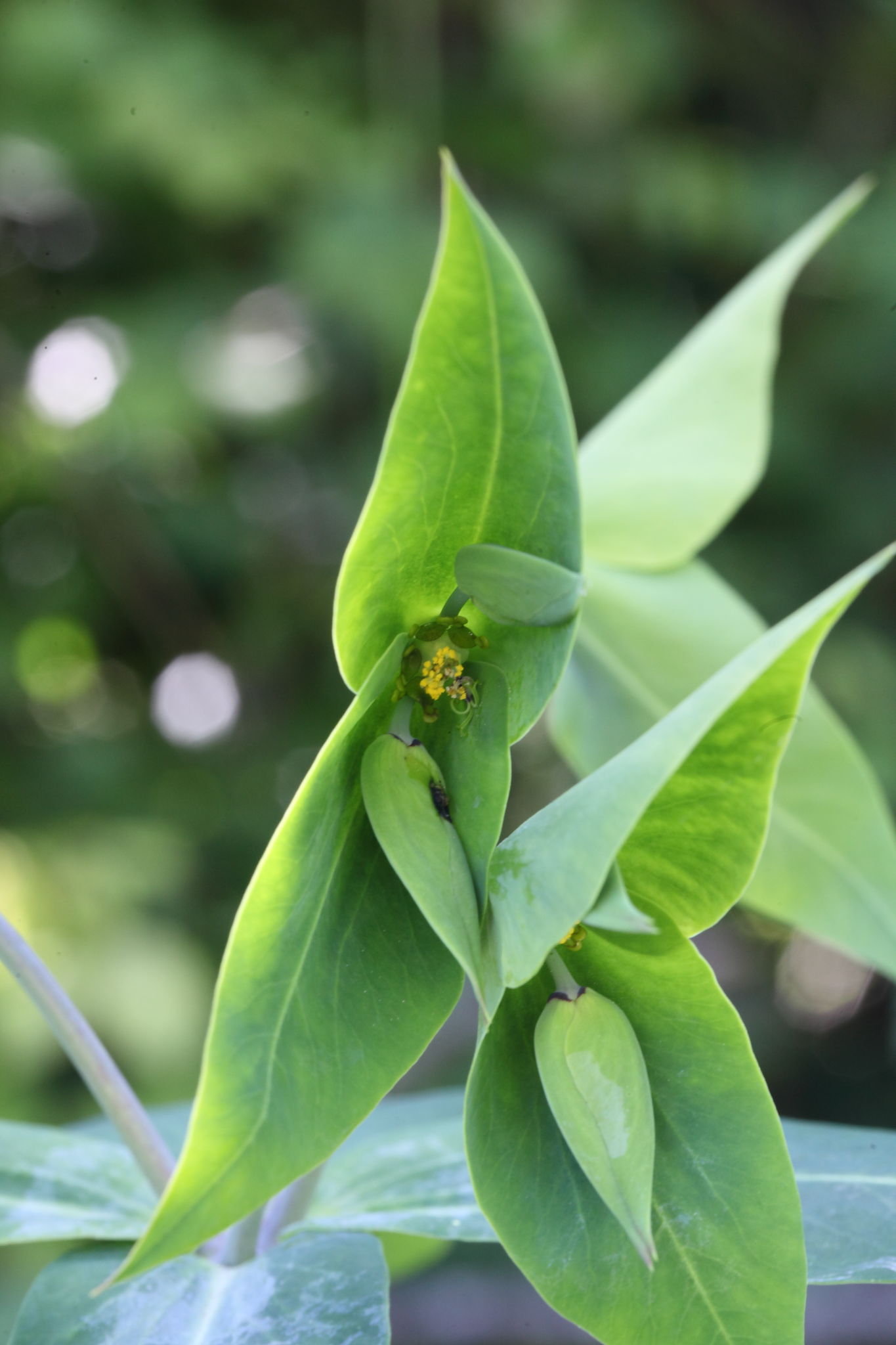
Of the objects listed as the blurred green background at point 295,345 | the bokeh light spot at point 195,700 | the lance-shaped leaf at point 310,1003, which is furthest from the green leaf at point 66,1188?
the bokeh light spot at point 195,700

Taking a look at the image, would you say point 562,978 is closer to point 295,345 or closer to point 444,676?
point 444,676

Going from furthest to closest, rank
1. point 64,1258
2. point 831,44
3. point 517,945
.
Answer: point 831,44 < point 64,1258 < point 517,945

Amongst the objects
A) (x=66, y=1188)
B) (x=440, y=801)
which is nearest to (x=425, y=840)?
(x=440, y=801)

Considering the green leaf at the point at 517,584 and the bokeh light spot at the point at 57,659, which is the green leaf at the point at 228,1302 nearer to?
the green leaf at the point at 517,584

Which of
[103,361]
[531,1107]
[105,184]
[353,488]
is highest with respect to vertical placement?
[105,184]

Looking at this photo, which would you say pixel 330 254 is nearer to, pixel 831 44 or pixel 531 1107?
pixel 831 44

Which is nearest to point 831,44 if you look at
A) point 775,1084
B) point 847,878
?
point 775,1084

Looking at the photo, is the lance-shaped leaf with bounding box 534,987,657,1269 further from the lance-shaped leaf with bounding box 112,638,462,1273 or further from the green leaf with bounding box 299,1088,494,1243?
the green leaf with bounding box 299,1088,494,1243
